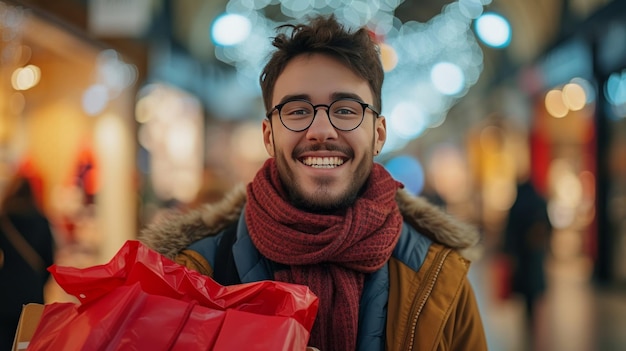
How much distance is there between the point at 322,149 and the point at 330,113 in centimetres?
10

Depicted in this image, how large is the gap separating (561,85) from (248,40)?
5830mm

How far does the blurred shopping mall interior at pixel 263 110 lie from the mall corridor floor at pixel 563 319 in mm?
39

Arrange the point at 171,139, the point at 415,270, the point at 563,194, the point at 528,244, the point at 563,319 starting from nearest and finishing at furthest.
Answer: the point at 415,270
the point at 528,244
the point at 563,319
the point at 171,139
the point at 563,194

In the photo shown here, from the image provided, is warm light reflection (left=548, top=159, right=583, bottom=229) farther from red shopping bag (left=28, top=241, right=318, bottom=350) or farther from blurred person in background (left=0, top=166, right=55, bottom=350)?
red shopping bag (left=28, top=241, right=318, bottom=350)

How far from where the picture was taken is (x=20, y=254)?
3965 millimetres

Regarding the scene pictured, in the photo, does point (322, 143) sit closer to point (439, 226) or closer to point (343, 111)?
point (343, 111)

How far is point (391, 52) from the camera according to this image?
852 centimetres

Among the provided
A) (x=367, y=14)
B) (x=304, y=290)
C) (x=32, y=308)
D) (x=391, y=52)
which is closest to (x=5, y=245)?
(x=32, y=308)

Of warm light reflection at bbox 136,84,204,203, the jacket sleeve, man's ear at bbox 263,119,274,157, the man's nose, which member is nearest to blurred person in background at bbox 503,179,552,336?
warm light reflection at bbox 136,84,204,203

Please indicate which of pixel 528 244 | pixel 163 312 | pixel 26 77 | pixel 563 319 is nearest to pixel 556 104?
pixel 563 319

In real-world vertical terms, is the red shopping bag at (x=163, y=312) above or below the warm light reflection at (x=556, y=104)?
below

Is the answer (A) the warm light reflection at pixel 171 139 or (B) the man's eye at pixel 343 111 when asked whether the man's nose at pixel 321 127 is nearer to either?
(B) the man's eye at pixel 343 111

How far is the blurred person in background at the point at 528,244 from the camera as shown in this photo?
5844 millimetres

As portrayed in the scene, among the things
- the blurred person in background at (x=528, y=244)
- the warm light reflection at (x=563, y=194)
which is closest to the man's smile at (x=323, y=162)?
the blurred person in background at (x=528, y=244)
